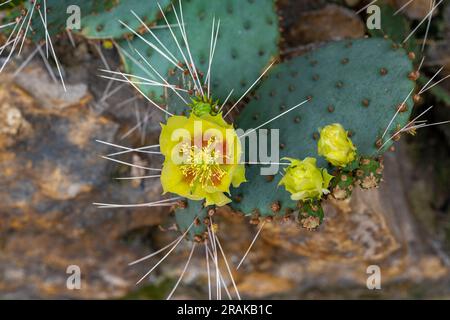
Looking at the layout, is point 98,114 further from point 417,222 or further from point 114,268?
point 417,222

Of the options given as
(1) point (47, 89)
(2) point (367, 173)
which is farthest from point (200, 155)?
(1) point (47, 89)

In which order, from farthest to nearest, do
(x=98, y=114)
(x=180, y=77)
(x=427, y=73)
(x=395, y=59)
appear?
(x=427, y=73)
(x=98, y=114)
(x=180, y=77)
(x=395, y=59)

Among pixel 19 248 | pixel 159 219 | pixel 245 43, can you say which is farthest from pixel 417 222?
pixel 19 248

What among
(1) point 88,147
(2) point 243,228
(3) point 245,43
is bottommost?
(2) point 243,228

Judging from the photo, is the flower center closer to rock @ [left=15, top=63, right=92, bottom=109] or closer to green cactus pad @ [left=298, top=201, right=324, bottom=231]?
green cactus pad @ [left=298, top=201, right=324, bottom=231]

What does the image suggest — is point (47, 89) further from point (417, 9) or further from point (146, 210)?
point (417, 9)

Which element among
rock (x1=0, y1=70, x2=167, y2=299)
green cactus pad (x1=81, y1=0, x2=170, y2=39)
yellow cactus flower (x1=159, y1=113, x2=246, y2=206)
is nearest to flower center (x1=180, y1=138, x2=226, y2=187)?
yellow cactus flower (x1=159, y1=113, x2=246, y2=206)

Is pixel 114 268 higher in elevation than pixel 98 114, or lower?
lower

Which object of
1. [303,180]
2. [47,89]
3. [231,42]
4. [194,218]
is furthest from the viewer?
[47,89]
